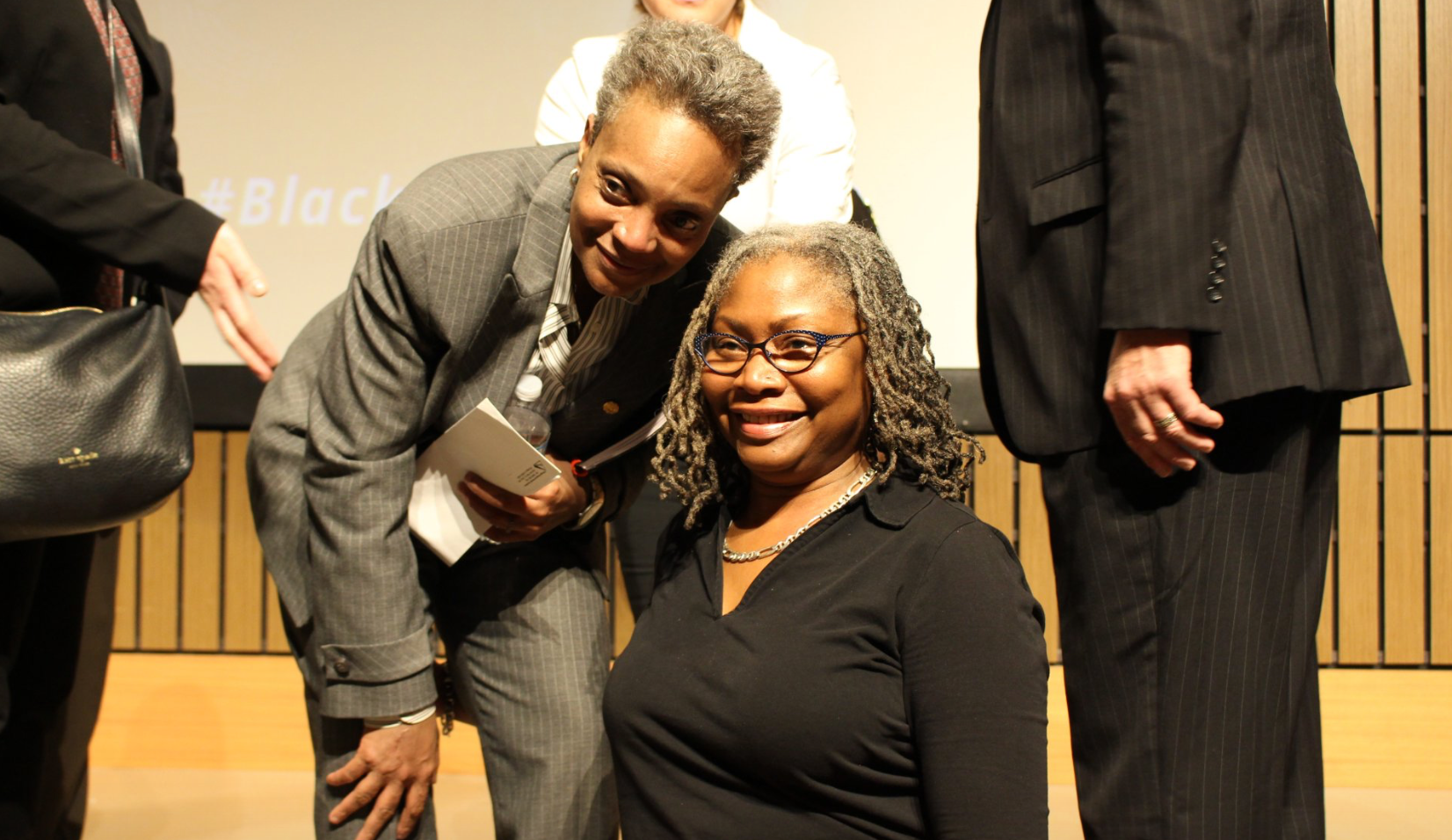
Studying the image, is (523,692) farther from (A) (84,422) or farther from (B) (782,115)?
(B) (782,115)

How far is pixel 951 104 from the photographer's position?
3264 mm

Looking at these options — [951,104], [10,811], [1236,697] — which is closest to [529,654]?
[10,811]

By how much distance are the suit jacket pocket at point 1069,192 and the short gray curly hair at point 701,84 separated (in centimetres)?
35

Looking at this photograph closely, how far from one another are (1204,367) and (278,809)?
230 cm

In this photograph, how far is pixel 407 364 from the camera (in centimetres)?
A: 142

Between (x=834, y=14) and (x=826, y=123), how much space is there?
1.45 metres

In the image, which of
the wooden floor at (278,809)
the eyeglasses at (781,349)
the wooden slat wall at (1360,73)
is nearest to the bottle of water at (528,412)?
the eyeglasses at (781,349)

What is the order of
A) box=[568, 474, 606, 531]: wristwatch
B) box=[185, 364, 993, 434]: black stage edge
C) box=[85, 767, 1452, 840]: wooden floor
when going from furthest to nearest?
box=[185, 364, 993, 434]: black stage edge, box=[85, 767, 1452, 840]: wooden floor, box=[568, 474, 606, 531]: wristwatch

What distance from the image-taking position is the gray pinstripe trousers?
5.00 feet

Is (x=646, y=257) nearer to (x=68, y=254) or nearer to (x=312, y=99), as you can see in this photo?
(x=68, y=254)

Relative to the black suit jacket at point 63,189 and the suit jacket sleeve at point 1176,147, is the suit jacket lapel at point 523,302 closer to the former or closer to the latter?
the black suit jacket at point 63,189

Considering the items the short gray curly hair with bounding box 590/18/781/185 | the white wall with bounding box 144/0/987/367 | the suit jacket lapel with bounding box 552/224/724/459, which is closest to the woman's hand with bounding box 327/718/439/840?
the suit jacket lapel with bounding box 552/224/724/459

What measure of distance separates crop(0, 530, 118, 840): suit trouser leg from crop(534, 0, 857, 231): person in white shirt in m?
1.03

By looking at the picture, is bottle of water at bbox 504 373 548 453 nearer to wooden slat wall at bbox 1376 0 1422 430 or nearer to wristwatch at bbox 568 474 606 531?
wristwatch at bbox 568 474 606 531
